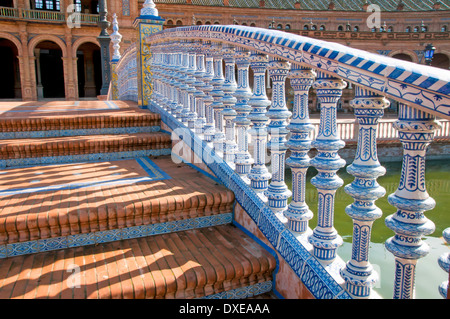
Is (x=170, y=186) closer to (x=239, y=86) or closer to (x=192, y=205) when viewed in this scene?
(x=192, y=205)

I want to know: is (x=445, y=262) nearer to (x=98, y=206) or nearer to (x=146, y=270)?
(x=146, y=270)

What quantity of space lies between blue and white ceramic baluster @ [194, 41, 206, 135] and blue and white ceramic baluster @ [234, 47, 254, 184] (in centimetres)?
71

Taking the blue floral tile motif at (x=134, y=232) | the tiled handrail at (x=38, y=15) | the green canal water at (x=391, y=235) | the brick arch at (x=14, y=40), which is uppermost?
the tiled handrail at (x=38, y=15)

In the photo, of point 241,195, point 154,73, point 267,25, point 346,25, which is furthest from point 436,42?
point 241,195

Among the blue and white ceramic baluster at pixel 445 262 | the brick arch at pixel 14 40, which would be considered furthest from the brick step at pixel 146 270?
the brick arch at pixel 14 40

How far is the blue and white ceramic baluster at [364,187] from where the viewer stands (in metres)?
1.57

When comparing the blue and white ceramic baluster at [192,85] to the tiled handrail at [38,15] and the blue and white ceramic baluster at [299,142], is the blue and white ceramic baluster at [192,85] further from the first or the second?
the tiled handrail at [38,15]

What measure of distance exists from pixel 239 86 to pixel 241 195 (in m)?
0.77

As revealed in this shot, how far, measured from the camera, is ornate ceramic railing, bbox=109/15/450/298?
1.38 m

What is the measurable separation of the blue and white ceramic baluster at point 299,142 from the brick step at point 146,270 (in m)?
0.31

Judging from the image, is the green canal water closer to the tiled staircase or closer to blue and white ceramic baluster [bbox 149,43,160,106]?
the tiled staircase

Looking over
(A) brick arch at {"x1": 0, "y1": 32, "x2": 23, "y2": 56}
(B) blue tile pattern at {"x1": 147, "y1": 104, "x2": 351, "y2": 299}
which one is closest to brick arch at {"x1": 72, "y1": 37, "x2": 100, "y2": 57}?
(A) brick arch at {"x1": 0, "y1": 32, "x2": 23, "y2": 56}

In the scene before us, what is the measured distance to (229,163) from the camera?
2.98 m

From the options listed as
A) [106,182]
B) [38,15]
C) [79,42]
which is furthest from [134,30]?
[106,182]
